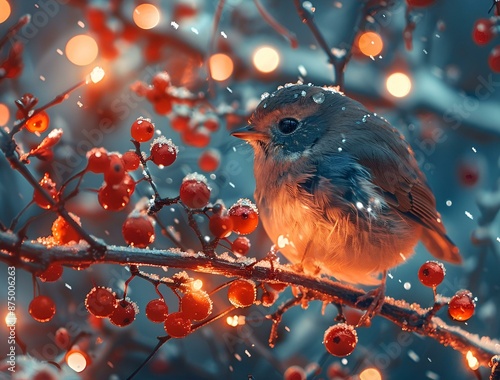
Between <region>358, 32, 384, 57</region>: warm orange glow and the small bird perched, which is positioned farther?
<region>358, 32, 384, 57</region>: warm orange glow

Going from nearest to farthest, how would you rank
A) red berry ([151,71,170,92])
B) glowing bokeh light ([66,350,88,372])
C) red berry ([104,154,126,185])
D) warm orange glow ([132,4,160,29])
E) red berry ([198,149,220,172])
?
red berry ([104,154,126,185]), glowing bokeh light ([66,350,88,372]), red berry ([151,71,170,92]), red berry ([198,149,220,172]), warm orange glow ([132,4,160,29])

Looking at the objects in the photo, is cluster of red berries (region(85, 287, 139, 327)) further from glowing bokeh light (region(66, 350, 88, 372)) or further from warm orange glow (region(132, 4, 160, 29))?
warm orange glow (region(132, 4, 160, 29))

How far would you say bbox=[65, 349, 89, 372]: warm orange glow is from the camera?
1612 millimetres

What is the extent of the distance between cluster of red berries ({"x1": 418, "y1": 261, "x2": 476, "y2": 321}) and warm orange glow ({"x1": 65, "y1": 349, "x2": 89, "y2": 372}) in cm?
97

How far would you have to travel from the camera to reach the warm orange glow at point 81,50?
2.63 meters

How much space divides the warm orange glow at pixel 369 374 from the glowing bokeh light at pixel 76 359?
1.12 meters

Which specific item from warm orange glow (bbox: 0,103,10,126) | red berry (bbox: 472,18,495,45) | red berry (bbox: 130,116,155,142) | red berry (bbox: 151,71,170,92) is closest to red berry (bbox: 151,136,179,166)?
red berry (bbox: 130,116,155,142)

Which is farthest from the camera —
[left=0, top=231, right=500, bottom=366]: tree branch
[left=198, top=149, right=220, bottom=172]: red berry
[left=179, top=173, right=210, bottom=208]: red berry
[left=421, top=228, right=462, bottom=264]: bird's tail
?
[left=198, top=149, right=220, bottom=172]: red berry

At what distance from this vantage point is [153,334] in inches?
108

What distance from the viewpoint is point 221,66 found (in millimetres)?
2645

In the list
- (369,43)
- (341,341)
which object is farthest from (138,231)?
(369,43)

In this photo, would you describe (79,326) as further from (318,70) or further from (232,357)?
(318,70)

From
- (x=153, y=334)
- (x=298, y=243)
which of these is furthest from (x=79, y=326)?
(x=298, y=243)

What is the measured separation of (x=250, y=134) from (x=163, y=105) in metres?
0.39
